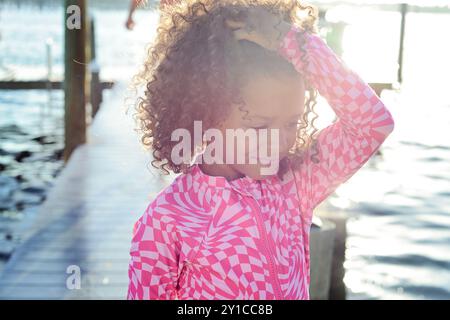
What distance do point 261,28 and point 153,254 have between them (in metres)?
0.54

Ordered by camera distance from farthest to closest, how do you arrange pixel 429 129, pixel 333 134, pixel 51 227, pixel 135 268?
pixel 429 129 < pixel 51 227 < pixel 333 134 < pixel 135 268

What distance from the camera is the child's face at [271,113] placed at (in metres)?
1.63

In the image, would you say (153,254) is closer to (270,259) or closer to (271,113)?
(270,259)

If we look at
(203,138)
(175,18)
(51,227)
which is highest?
(175,18)

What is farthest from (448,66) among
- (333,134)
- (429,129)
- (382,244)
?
(333,134)

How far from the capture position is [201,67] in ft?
5.40

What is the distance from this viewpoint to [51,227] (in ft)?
17.4

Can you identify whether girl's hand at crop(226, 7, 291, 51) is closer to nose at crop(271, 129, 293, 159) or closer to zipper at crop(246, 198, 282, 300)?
nose at crop(271, 129, 293, 159)

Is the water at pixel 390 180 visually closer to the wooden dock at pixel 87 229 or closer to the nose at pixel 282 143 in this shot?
the nose at pixel 282 143

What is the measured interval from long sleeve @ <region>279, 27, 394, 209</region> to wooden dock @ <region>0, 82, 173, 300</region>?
2.77ft

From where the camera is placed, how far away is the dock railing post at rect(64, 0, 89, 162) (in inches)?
310

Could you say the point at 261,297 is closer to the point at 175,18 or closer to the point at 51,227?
the point at 175,18

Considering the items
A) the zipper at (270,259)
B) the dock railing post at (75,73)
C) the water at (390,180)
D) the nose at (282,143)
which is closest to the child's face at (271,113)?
the nose at (282,143)
